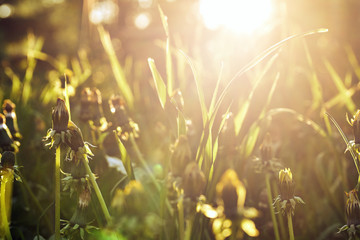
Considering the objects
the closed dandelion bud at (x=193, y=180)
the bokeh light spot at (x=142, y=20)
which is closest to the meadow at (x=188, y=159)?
the closed dandelion bud at (x=193, y=180)

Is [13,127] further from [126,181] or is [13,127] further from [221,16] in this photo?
[221,16]

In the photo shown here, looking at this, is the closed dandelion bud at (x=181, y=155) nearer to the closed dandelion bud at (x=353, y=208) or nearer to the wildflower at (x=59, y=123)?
the wildflower at (x=59, y=123)

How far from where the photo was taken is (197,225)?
106 cm

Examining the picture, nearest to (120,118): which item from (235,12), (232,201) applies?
(232,201)

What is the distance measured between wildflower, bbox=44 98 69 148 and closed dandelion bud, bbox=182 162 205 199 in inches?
14.3

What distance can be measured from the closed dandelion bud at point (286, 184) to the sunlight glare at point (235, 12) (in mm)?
2048

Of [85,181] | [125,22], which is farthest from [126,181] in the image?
[125,22]

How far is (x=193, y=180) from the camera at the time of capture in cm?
72

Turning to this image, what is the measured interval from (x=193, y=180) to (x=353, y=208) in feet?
1.45

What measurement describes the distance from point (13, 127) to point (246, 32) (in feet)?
8.92

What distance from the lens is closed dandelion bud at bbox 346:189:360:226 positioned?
2.99ft

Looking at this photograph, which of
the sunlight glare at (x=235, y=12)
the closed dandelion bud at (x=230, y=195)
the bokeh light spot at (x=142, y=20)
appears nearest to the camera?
the closed dandelion bud at (x=230, y=195)

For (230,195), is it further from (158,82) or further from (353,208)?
(158,82)

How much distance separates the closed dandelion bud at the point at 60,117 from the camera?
0.92 meters
